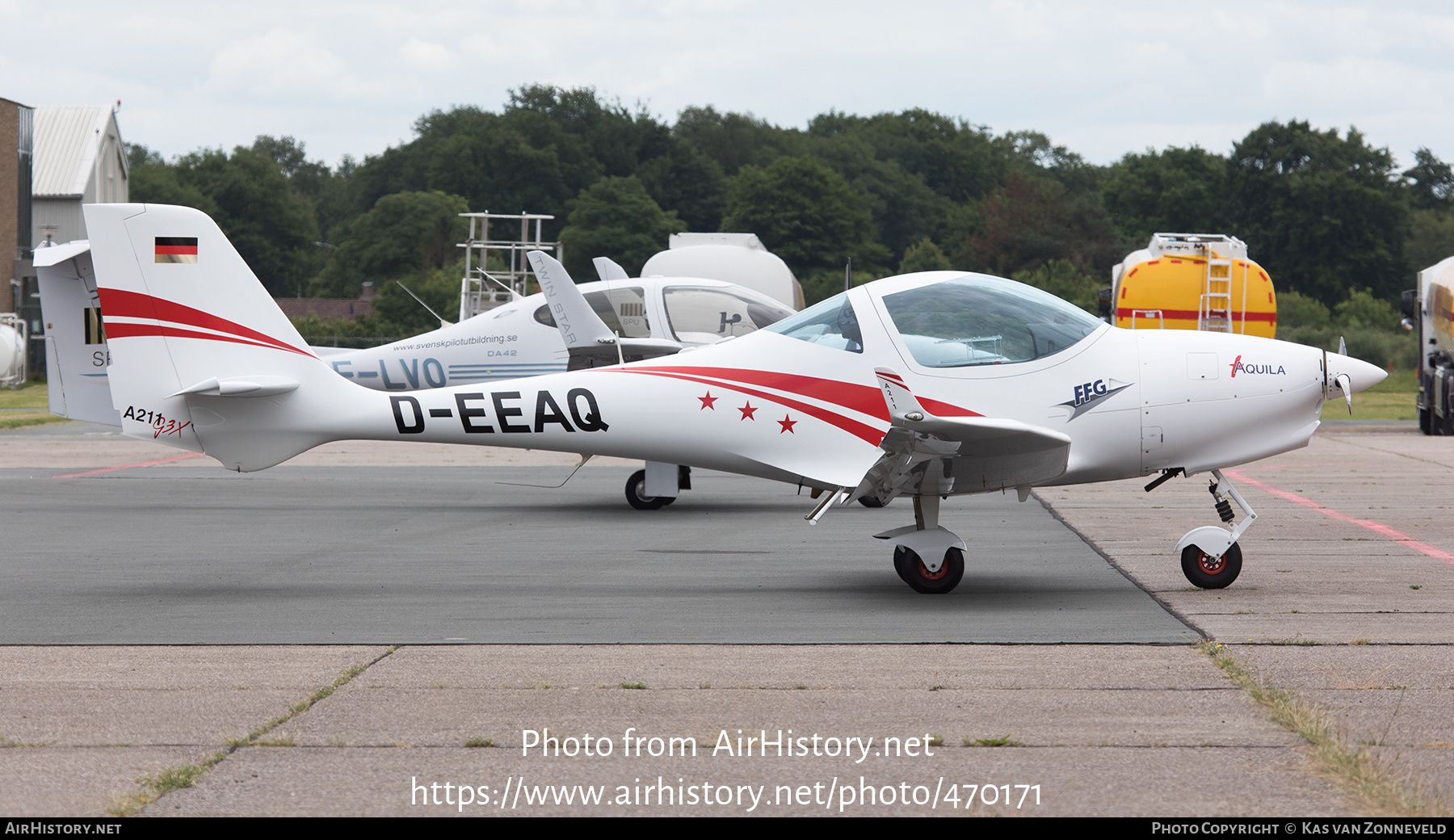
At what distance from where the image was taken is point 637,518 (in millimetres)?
12992

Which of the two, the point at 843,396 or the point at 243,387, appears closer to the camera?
the point at 843,396

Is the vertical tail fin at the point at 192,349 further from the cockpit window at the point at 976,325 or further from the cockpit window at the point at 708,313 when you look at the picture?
the cockpit window at the point at 708,313

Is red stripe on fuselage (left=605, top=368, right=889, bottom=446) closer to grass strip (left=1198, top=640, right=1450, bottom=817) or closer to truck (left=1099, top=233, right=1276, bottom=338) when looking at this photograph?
grass strip (left=1198, top=640, right=1450, bottom=817)

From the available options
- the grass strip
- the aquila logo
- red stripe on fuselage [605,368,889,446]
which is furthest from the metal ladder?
the grass strip

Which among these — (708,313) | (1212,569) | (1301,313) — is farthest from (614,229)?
(1212,569)

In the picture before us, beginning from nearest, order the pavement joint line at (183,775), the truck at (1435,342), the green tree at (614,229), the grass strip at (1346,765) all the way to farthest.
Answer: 1. the grass strip at (1346,765)
2. the pavement joint line at (183,775)
3. the truck at (1435,342)
4. the green tree at (614,229)

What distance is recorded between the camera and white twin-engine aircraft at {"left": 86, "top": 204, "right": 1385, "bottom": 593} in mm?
8336

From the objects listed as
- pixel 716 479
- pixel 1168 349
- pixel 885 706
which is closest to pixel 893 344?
pixel 1168 349

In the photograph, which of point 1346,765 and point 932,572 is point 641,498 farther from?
point 1346,765

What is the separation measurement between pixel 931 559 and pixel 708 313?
8006 mm

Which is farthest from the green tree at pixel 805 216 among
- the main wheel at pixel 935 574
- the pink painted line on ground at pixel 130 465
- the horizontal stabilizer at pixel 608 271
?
the main wheel at pixel 935 574

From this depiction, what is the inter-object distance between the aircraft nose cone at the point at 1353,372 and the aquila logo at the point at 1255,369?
293 mm

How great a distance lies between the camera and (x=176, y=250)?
9289mm

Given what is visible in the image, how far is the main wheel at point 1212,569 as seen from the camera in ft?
27.3
